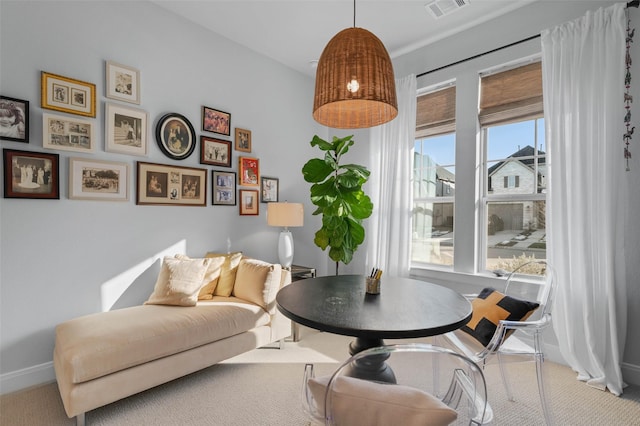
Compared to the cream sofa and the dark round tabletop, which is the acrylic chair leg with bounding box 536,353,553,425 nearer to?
the dark round tabletop

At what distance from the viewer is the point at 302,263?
4223 millimetres

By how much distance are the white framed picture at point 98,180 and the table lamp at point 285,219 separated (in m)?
1.38

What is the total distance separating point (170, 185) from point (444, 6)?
9.71 ft

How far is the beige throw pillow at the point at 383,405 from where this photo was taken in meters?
0.74

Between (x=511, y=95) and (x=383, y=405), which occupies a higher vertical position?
(x=511, y=95)

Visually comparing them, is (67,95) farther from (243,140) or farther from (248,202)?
(248,202)

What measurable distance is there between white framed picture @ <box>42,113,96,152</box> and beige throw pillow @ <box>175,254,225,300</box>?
1153 mm

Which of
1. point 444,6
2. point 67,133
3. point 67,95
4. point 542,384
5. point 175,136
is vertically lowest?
point 542,384

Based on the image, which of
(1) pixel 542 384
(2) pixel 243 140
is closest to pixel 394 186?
(2) pixel 243 140

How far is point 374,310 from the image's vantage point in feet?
5.24

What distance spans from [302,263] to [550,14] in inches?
138

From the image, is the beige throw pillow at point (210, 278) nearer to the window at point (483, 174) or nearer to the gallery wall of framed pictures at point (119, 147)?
the gallery wall of framed pictures at point (119, 147)

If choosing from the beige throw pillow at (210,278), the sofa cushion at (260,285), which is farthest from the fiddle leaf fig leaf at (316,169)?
the beige throw pillow at (210,278)

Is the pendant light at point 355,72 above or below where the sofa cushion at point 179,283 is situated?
above
